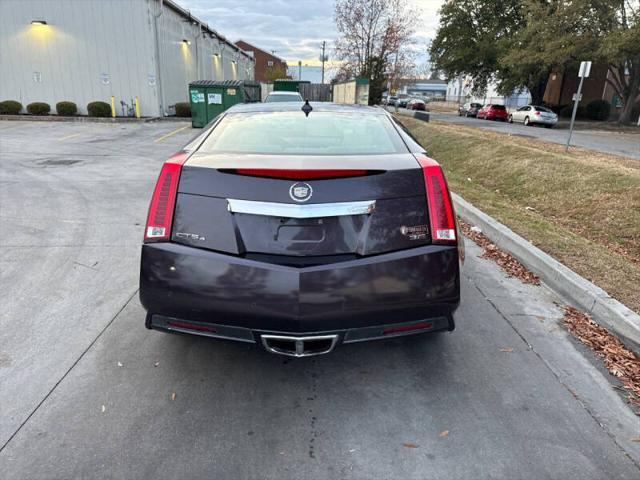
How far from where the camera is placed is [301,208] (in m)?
2.38

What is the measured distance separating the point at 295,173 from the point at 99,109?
939 inches

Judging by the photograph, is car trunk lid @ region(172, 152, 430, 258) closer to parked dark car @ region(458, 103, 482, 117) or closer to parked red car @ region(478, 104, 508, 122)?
parked red car @ region(478, 104, 508, 122)

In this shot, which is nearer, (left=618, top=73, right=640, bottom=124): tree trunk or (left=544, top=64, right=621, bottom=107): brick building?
(left=618, top=73, right=640, bottom=124): tree trunk

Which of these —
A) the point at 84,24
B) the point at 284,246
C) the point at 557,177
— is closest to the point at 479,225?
the point at 557,177

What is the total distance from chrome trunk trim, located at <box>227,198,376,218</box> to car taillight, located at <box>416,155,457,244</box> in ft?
1.24

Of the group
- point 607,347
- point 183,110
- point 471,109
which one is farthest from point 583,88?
point 607,347

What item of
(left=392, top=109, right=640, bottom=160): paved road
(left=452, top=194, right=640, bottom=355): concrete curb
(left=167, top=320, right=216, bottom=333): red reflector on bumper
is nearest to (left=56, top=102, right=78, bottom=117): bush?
(left=392, top=109, right=640, bottom=160): paved road

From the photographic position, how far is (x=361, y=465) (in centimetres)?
224

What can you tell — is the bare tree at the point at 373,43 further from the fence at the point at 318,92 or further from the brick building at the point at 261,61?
the brick building at the point at 261,61

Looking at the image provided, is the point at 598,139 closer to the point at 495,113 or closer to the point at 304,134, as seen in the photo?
the point at 495,113

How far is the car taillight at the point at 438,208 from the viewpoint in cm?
258

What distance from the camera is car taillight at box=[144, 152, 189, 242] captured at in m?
2.54

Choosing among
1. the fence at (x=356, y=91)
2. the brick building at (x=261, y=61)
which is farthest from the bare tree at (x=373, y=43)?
the brick building at (x=261, y=61)

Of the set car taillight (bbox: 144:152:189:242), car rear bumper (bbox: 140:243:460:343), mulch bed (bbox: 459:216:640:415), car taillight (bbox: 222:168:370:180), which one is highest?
car taillight (bbox: 222:168:370:180)
